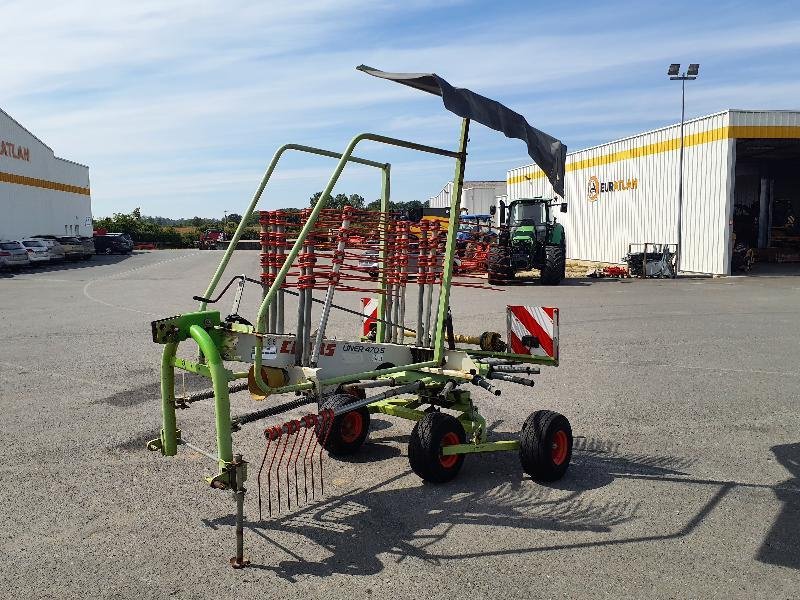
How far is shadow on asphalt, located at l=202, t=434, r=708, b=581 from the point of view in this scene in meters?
4.56

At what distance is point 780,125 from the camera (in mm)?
26859

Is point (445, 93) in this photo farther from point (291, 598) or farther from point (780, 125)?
point (780, 125)

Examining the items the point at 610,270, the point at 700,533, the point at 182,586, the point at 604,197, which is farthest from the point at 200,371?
the point at 604,197

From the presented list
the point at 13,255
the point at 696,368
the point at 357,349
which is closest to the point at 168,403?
the point at 357,349

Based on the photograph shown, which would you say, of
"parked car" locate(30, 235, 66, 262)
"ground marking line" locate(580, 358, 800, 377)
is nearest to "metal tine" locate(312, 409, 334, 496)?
"ground marking line" locate(580, 358, 800, 377)

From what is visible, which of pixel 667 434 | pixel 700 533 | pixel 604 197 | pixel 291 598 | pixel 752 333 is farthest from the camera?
pixel 604 197

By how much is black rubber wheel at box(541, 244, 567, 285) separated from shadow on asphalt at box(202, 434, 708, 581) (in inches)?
709

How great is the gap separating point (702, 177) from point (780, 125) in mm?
3185

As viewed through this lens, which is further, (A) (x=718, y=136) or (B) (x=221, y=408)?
(A) (x=718, y=136)

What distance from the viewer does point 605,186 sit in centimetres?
3472

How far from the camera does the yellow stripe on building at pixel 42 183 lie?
1577 inches

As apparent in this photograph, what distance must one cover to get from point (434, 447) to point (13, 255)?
30975mm

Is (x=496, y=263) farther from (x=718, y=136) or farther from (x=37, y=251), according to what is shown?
(x=37, y=251)

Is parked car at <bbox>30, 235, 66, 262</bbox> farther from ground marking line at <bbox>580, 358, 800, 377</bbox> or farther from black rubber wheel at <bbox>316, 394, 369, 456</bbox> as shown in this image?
black rubber wheel at <bbox>316, 394, 369, 456</bbox>
